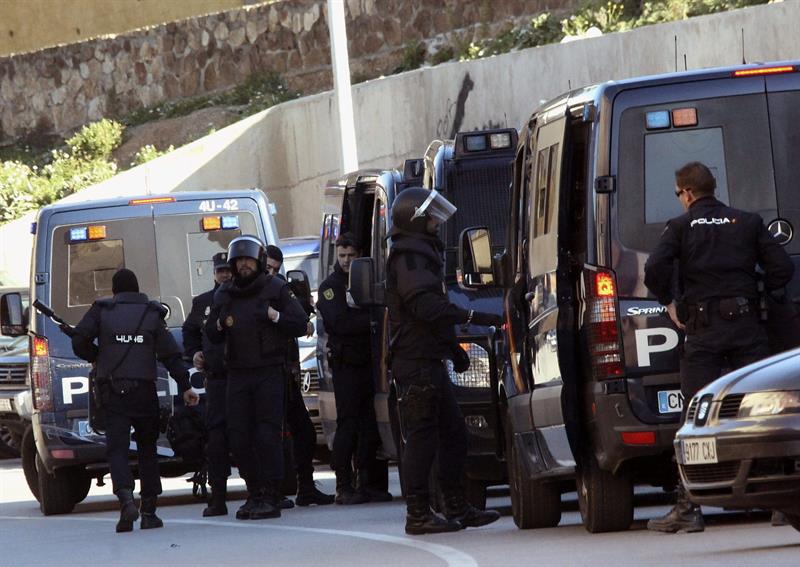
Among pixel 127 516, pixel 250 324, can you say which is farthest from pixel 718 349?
pixel 127 516

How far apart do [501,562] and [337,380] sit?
18.6ft

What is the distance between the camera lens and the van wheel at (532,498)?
11922mm

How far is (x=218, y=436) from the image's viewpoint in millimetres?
15328

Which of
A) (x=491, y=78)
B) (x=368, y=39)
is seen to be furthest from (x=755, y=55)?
(x=368, y=39)

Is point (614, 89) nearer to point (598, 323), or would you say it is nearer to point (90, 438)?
point (598, 323)

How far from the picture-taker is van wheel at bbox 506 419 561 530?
11.9 metres

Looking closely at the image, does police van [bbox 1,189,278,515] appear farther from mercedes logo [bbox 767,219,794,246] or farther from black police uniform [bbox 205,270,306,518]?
mercedes logo [bbox 767,219,794,246]

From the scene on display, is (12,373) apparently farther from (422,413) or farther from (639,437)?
(639,437)

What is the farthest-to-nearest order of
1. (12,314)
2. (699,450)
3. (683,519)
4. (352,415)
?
(12,314) → (352,415) → (683,519) → (699,450)

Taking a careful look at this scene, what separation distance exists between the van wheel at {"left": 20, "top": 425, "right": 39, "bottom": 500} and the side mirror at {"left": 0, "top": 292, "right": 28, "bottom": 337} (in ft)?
4.25

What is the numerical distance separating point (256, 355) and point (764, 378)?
596cm

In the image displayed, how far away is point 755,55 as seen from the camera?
22.2 meters

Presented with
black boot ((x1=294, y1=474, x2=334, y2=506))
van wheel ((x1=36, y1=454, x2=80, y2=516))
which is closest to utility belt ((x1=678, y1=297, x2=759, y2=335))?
black boot ((x1=294, y1=474, x2=334, y2=506))

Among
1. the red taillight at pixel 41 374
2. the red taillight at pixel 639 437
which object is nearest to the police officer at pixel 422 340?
the red taillight at pixel 639 437
